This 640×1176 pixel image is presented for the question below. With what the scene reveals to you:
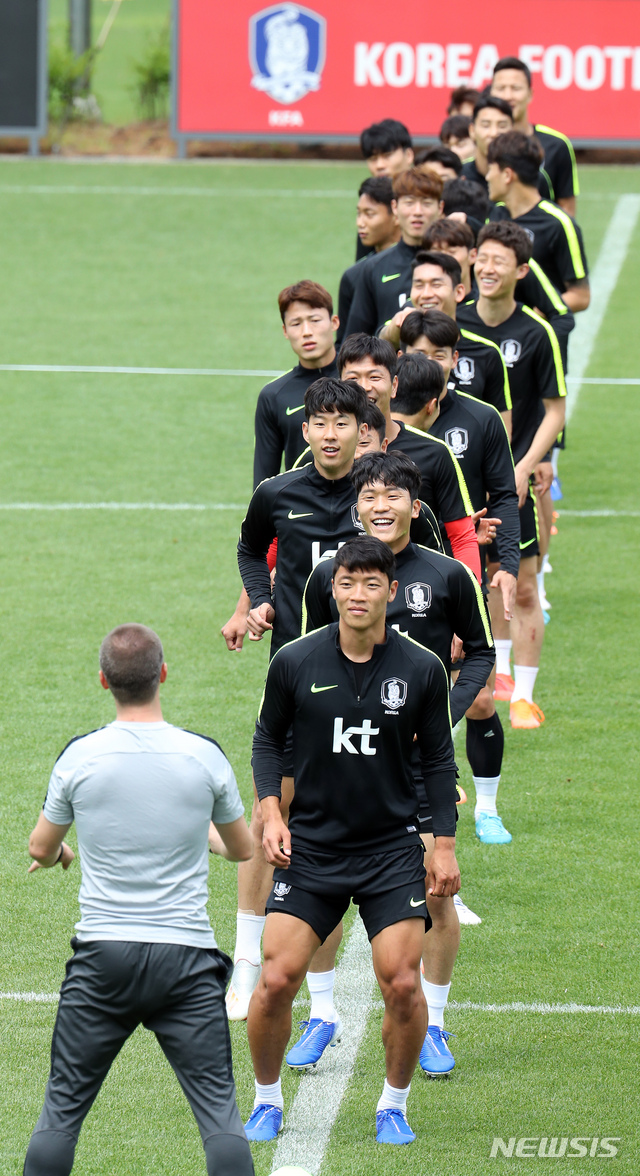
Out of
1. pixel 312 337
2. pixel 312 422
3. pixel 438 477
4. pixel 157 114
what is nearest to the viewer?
pixel 312 422

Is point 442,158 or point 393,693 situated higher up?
point 442,158

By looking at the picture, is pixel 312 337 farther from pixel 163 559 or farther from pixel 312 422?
pixel 163 559

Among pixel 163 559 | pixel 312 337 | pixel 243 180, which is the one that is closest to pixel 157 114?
pixel 243 180

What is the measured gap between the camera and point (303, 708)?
15.7 feet

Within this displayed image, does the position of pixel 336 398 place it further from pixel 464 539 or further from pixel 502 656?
pixel 502 656

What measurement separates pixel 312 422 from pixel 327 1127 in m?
2.22

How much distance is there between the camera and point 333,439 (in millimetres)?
5441

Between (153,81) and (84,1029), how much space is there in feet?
84.0

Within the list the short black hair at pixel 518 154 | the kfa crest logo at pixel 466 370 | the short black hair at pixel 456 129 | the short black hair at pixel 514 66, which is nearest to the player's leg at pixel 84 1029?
the kfa crest logo at pixel 466 370

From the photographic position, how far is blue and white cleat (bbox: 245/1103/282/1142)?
4.88 metres

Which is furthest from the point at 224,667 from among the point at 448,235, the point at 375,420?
the point at 375,420

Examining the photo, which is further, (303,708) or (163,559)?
(163,559)

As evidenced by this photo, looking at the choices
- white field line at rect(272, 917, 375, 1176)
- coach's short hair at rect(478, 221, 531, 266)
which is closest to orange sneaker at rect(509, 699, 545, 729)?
coach's short hair at rect(478, 221, 531, 266)

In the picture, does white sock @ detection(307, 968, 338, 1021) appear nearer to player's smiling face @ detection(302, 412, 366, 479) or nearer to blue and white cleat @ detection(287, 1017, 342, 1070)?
blue and white cleat @ detection(287, 1017, 342, 1070)
